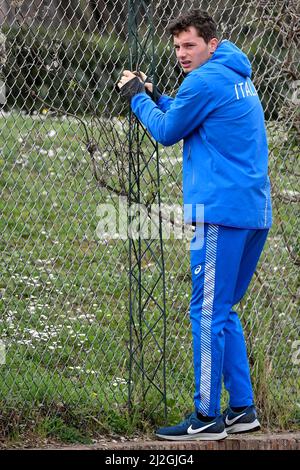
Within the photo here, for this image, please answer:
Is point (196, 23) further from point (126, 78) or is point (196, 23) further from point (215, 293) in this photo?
point (215, 293)

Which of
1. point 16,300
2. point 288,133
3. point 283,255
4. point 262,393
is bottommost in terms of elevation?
point 16,300

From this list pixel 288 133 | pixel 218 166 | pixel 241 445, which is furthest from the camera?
pixel 288 133

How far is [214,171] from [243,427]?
1340 millimetres

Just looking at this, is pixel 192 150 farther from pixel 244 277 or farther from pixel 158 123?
pixel 244 277

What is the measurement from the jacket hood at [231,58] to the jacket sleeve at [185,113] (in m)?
0.18

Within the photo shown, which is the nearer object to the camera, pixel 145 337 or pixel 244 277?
pixel 244 277

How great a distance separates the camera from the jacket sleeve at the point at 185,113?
4.48 m

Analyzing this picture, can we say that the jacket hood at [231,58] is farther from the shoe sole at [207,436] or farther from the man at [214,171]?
the shoe sole at [207,436]

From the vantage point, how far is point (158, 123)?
15.0 feet

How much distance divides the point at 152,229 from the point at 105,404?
38.8 inches

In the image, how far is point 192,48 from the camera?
4.62 meters

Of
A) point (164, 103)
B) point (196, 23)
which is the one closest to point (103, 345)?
point (164, 103)

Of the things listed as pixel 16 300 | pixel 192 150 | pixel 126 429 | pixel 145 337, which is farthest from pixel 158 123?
pixel 16 300

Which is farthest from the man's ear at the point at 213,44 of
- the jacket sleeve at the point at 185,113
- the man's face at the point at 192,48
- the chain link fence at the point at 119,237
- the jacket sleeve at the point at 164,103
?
the chain link fence at the point at 119,237
